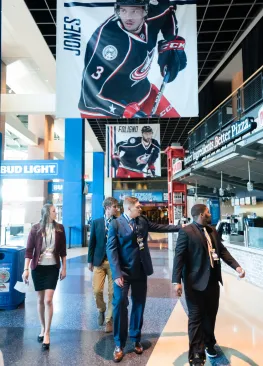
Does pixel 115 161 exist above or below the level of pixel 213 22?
below

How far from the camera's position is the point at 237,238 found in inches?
268

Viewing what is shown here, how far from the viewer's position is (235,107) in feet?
35.3

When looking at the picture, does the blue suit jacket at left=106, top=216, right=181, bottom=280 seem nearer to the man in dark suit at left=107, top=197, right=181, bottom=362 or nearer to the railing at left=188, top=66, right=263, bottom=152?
the man in dark suit at left=107, top=197, right=181, bottom=362

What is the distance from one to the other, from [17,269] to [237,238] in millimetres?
4363

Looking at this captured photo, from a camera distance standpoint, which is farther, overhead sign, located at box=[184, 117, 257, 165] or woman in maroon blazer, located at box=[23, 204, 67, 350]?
overhead sign, located at box=[184, 117, 257, 165]

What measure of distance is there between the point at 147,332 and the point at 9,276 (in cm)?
230

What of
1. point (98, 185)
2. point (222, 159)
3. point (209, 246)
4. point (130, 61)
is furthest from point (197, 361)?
point (98, 185)

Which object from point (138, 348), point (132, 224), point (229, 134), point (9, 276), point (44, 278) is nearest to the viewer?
point (138, 348)

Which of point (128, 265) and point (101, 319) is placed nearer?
point (128, 265)

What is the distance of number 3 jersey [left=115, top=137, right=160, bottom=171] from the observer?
12.5 metres

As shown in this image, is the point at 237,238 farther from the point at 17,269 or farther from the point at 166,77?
the point at 17,269

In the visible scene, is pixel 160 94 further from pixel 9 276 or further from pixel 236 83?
pixel 236 83

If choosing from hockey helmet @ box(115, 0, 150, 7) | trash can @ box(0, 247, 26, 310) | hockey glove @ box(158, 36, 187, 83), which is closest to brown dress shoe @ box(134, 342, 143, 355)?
trash can @ box(0, 247, 26, 310)

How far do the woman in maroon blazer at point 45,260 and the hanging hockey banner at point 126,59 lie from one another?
1.71m
